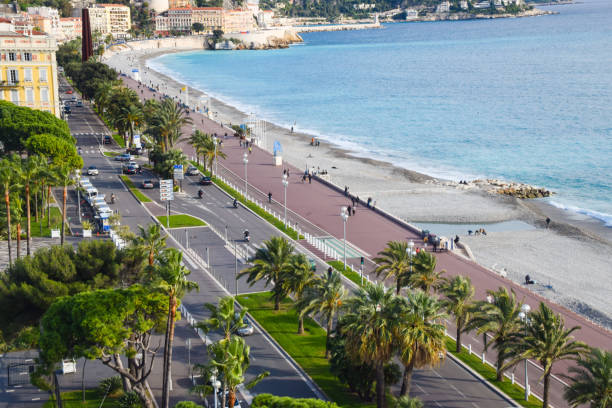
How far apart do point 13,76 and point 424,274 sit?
63.5 meters

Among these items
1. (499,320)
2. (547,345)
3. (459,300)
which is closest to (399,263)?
(459,300)

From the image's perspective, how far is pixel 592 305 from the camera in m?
53.8

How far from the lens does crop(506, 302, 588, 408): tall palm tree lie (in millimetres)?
35094

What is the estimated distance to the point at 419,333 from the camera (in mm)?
33969

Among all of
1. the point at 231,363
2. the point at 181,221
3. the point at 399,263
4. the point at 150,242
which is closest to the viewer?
the point at 231,363

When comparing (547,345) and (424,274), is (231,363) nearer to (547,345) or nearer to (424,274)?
(547,345)

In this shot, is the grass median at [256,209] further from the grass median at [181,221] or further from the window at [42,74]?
the window at [42,74]

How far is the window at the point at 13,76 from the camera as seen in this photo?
290 ft

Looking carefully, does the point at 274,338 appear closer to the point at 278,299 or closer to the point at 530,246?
the point at 278,299

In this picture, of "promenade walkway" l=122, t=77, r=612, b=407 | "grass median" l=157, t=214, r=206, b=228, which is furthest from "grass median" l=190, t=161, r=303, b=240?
"grass median" l=157, t=214, r=206, b=228

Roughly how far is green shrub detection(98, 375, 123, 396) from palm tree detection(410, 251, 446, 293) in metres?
18.9

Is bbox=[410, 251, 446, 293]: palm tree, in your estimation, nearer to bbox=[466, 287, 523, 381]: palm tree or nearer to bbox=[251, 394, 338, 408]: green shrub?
bbox=[466, 287, 523, 381]: palm tree

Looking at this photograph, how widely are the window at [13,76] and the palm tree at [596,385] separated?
76536 millimetres

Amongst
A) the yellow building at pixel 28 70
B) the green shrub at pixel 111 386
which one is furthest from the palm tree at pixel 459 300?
the yellow building at pixel 28 70
